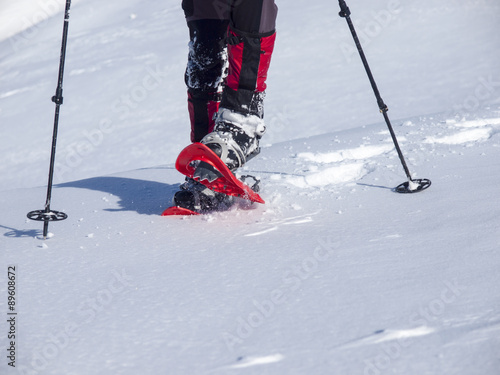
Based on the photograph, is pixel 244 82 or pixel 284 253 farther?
pixel 244 82

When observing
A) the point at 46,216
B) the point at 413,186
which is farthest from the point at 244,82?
the point at 46,216

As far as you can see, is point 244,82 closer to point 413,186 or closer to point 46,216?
point 413,186

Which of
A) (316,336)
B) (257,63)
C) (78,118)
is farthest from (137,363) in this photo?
(78,118)

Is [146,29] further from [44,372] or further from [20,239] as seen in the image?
[44,372]

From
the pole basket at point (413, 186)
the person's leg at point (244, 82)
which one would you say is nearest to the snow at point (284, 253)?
the pole basket at point (413, 186)

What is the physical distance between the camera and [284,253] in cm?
135

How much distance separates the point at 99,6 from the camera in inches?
391

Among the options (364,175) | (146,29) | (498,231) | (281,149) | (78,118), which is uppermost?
(146,29)

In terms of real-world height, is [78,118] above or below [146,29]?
below

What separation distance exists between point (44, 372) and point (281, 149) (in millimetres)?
1960

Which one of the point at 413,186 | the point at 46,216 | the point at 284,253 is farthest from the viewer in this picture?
the point at 413,186

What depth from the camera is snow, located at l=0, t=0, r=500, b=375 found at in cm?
89

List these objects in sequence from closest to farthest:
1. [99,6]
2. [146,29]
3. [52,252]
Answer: [52,252] → [146,29] → [99,6]

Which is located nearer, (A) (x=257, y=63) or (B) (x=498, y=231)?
(B) (x=498, y=231)
